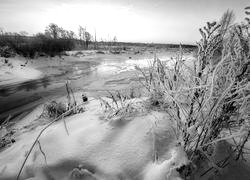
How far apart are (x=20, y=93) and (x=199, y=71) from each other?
836 centimetres

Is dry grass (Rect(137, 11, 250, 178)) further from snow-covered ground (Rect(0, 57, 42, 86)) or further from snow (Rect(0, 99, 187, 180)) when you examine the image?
snow-covered ground (Rect(0, 57, 42, 86))

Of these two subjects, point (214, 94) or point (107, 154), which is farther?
point (107, 154)

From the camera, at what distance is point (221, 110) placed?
1.14 m

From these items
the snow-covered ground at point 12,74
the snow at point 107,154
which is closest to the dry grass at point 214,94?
the snow at point 107,154

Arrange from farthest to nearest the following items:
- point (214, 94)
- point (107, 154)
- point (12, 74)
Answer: point (12, 74)
point (107, 154)
point (214, 94)

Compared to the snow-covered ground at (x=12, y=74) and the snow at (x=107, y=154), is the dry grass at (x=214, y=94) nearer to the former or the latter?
the snow at (x=107, y=154)

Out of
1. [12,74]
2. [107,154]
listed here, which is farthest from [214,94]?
[12,74]

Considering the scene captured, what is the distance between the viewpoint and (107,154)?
1330 mm

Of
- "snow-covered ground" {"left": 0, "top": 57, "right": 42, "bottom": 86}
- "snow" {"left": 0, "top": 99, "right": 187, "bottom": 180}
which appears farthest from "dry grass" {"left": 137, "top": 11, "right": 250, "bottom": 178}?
"snow-covered ground" {"left": 0, "top": 57, "right": 42, "bottom": 86}

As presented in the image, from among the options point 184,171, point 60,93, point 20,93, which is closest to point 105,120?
point 184,171

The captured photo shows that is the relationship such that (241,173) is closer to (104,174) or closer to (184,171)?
(184,171)

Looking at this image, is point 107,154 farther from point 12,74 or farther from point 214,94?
point 12,74

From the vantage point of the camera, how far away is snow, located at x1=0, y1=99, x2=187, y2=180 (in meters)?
1.19

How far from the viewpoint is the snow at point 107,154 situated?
3.92 ft
